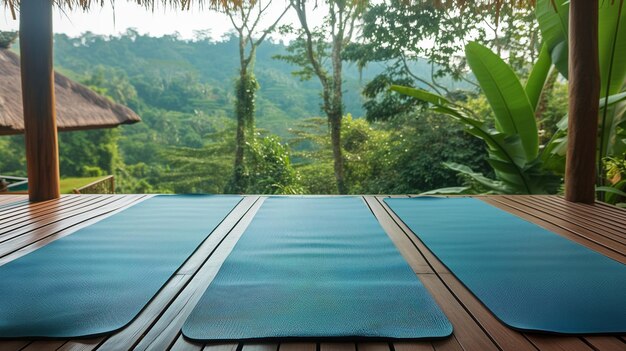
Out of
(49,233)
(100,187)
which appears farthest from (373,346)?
(100,187)

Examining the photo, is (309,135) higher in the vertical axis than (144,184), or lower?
higher

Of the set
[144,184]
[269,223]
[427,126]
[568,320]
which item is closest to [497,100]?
[269,223]

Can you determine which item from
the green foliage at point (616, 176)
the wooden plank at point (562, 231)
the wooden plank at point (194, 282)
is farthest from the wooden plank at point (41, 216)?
the green foliage at point (616, 176)

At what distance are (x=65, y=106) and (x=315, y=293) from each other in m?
4.62

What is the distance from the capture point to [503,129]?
327 centimetres

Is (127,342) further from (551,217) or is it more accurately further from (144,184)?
(144,184)

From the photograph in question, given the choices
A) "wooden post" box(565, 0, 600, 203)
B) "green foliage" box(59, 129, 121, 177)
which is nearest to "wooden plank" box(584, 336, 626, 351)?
"wooden post" box(565, 0, 600, 203)

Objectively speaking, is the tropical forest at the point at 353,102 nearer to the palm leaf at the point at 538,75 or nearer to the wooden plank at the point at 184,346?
the palm leaf at the point at 538,75

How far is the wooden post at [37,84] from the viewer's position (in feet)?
7.59

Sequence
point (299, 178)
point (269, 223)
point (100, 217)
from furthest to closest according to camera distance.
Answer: point (299, 178) → point (100, 217) → point (269, 223)

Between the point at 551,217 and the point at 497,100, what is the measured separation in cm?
132

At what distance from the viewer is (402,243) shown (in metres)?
1.57

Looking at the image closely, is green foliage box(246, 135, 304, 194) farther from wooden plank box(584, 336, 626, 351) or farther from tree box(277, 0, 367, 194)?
wooden plank box(584, 336, 626, 351)

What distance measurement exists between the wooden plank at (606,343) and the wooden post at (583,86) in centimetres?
163
